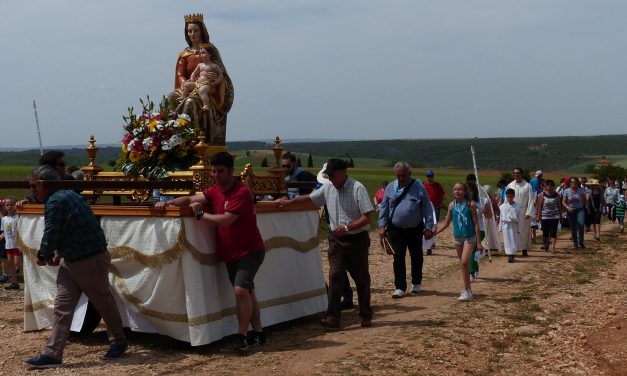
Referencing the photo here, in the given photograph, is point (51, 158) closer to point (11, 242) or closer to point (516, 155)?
point (11, 242)

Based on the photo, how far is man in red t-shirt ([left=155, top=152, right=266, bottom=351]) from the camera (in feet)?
28.6

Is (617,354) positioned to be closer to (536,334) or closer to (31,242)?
(536,334)

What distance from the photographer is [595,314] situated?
1148 centimetres

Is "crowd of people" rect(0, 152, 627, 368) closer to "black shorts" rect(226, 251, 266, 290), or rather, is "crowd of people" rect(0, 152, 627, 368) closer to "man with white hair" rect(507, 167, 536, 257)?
"black shorts" rect(226, 251, 266, 290)

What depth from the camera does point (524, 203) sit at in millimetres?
19469

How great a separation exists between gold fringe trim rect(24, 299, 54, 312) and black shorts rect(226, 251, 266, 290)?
224 cm

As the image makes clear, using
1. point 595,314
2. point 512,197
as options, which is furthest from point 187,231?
point 512,197

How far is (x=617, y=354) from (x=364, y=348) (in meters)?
2.58

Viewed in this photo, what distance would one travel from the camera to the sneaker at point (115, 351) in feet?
28.6

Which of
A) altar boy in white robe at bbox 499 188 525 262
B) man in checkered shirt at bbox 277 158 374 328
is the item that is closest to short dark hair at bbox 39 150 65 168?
man in checkered shirt at bbox 277 158 374 328

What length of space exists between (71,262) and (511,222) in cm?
1181

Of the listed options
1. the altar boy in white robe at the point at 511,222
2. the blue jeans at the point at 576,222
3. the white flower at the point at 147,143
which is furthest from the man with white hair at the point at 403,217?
the blue jeans at the point at 576,222

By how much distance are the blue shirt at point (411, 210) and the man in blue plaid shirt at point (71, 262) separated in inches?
186

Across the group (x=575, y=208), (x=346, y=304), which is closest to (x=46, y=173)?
(x=346, y=304)
